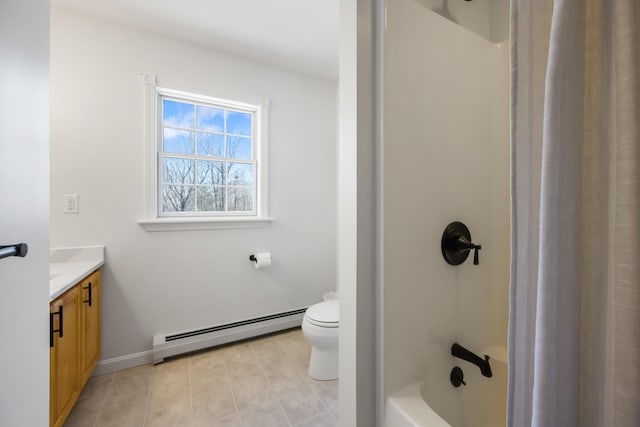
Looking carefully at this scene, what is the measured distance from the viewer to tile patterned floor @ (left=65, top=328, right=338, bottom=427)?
1.47 m

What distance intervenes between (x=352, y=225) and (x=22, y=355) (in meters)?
1.05

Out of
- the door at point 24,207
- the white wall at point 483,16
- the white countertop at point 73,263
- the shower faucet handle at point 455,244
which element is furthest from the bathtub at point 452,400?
the white countertop at point 73,263

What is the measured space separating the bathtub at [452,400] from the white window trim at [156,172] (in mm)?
1850

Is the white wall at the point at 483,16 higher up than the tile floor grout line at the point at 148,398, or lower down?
higher up

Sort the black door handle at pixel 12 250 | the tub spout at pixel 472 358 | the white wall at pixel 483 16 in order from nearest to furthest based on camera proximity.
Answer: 1. the black door handle at pixel 12 250
2. the tub spout at pixel 472 358
3. the white wall at pixel 483 16

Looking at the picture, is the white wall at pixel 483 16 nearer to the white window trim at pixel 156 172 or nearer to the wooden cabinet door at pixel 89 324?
the white window trim at pixel 156 172

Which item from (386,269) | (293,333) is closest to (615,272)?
(386,269)

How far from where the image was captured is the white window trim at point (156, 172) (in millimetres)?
2008

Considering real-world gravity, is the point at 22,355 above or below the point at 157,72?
below

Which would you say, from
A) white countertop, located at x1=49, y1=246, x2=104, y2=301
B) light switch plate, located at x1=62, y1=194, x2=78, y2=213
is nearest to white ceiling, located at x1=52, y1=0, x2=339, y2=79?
light switch plate, located at x1=62, y1=194, x2=78, y2=213

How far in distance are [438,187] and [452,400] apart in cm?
85

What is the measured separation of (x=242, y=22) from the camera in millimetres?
1921

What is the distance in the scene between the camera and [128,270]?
1963 millimetres

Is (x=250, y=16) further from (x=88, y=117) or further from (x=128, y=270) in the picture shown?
(x=128, y=270)
